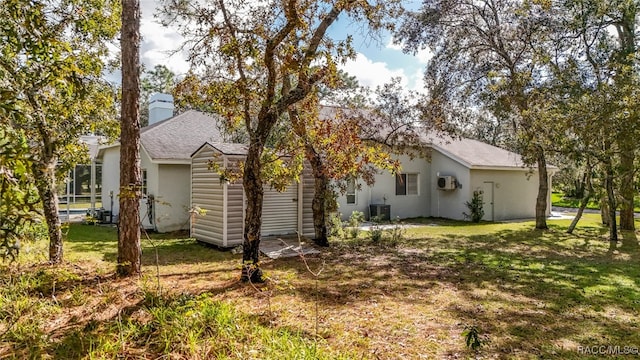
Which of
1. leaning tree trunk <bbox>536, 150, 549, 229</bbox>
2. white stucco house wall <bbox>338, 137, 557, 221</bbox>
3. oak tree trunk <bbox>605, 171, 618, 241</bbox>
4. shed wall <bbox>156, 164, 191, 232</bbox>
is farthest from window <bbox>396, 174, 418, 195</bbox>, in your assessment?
shed wall <bbox>156, 164, 191, 232</bbox>

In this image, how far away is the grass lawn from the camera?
3.94 m

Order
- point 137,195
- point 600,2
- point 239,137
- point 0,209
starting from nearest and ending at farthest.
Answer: point 0,209 < point 137,195 < point 600,2 < point 239,137

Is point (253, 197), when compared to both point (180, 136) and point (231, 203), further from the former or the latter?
point (180, 136)

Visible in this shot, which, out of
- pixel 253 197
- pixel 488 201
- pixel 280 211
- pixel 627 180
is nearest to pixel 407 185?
pixel 488 201

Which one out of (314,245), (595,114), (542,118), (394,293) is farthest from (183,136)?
(595,114)

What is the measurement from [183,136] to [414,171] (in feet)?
33.8

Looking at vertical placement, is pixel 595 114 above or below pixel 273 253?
above

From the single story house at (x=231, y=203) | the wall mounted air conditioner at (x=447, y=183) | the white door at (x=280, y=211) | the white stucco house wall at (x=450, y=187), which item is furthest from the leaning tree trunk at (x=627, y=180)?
the white door at (x=280, y=211)

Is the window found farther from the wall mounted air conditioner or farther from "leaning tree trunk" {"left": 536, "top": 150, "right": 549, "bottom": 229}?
"leaning tree trunk" {"left": 536, "top": 150, "right": 549, "bottom": 229}

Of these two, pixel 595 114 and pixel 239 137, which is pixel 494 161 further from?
pixel 239 137

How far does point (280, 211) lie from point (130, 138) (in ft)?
18.2

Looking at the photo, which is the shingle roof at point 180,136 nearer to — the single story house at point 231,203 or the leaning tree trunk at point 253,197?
the single story house at point 231,203

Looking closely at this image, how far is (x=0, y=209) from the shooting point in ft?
9.97

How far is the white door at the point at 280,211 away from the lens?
36.7ft
